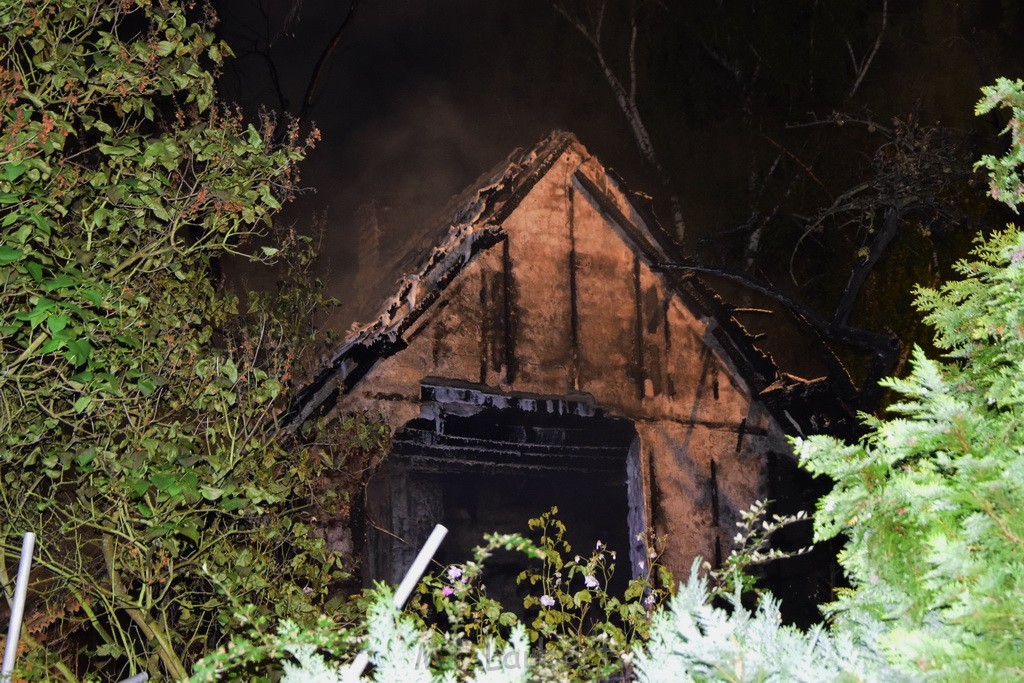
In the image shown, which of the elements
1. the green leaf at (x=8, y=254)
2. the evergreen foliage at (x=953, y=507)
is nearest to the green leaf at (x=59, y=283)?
the green leaf at (x=8, y=254)

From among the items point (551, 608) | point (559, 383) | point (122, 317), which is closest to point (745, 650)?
point (122, 317)

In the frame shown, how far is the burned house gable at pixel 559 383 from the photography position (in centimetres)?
498

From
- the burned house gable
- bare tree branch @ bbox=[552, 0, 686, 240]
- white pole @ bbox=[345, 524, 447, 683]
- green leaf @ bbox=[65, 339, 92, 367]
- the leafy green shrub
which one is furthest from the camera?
bare tree branch @ bbox=[552, 0, 686, 240]

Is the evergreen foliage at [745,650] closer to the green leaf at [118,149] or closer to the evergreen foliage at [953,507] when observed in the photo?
the evergreen foliage at [953,507]

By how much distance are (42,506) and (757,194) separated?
5.74 metres

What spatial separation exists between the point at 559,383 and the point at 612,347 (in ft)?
1.50

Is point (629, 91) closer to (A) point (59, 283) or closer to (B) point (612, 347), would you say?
(B) point (612, 347)

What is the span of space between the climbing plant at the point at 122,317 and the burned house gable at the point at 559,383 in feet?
3.54

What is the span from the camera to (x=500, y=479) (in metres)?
5.25

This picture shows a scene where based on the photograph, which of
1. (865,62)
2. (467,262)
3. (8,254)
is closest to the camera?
(8,254)

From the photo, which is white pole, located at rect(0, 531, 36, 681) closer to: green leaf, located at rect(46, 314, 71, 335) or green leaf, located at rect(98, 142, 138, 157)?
green leaf, located at rect(46, 314, 71, 335)

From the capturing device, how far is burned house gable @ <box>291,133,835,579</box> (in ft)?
16.3

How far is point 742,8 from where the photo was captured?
7719mm

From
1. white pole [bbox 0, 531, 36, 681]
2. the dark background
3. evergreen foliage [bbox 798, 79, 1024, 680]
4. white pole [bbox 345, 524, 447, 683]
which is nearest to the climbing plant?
white pole [bbox 0, 531, 36, 681]
